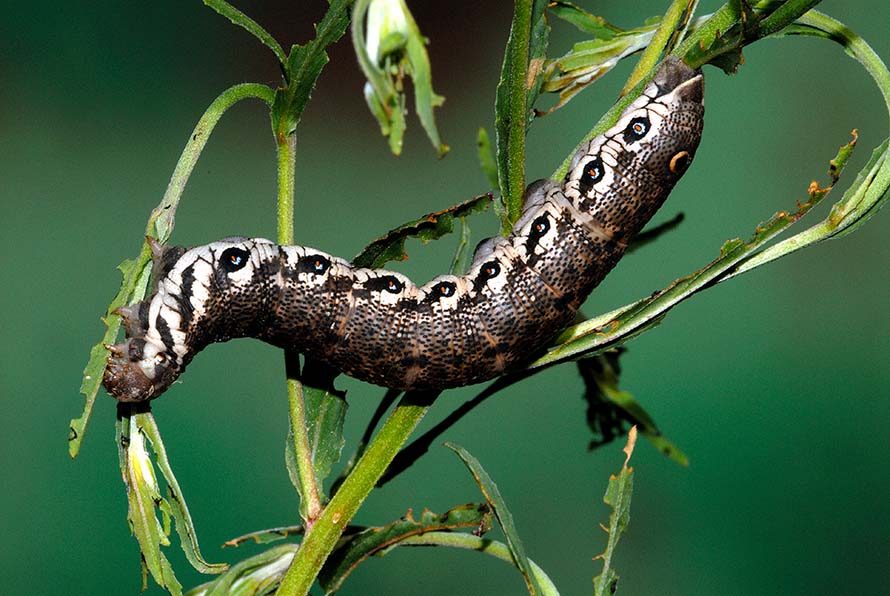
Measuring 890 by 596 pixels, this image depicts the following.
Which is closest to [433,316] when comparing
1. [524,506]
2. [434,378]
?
[434,378]

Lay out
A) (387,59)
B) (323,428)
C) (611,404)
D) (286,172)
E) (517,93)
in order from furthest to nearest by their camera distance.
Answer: (611,404)
(323,428)
(286,172)
(517,93)
(387,59)

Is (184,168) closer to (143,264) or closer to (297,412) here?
(143,264)

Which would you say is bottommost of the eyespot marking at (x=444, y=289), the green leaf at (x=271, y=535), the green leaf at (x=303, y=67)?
the green leaf at (x=271, y=535)

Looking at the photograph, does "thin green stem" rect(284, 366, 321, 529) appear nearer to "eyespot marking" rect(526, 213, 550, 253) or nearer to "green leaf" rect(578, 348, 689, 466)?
"eyespot marking" rect(526, 213, 550, 253)

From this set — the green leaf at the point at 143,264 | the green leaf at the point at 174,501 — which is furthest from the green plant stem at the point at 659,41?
the green leaf at the point at 174,501

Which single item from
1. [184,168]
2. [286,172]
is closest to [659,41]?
[286,172]

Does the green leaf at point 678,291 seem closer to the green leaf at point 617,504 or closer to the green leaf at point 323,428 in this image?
the green leaf at point 617,504
